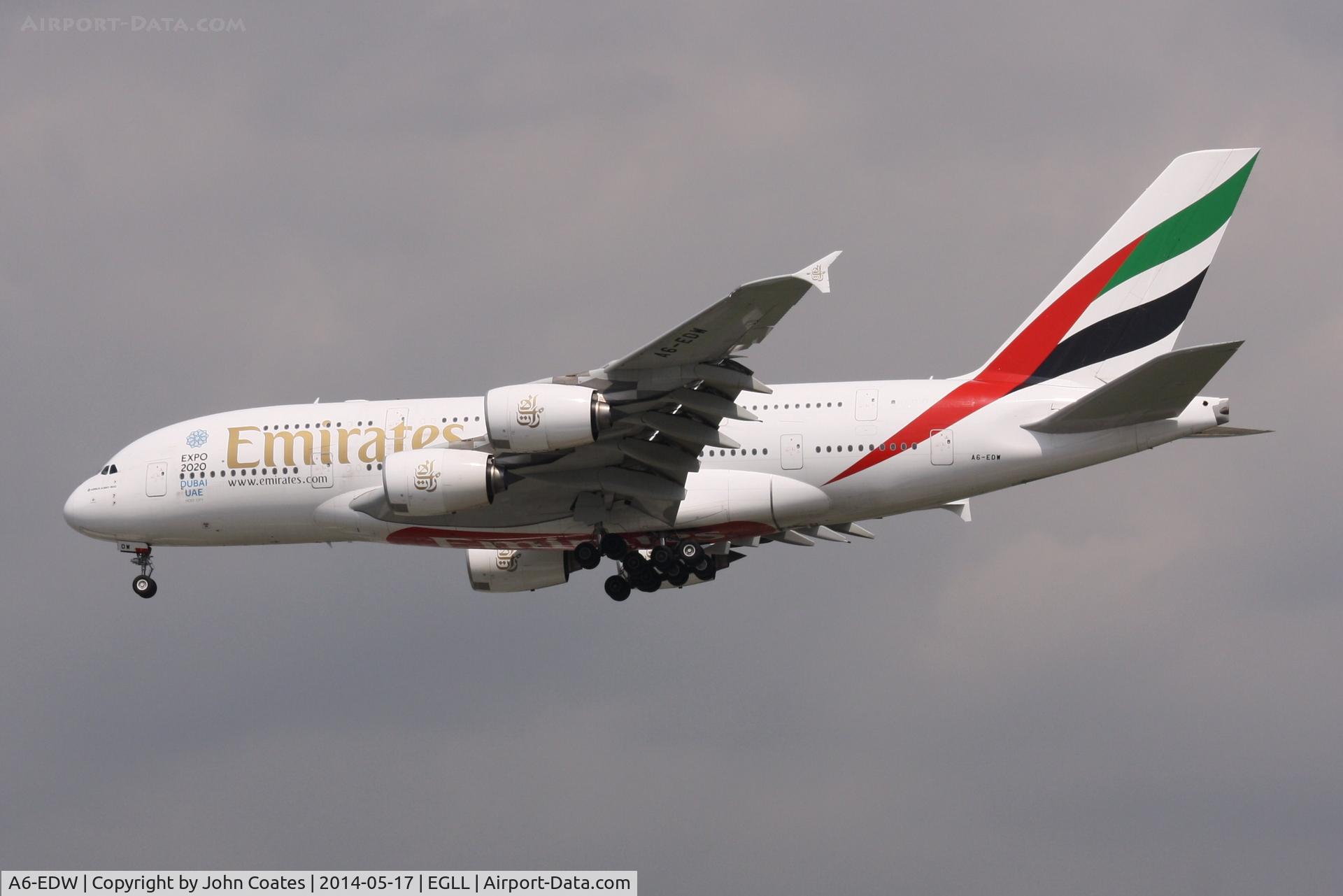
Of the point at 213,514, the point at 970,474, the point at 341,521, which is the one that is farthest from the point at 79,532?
the point at 970,474

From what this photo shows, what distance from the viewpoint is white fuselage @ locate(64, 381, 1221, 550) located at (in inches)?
1235

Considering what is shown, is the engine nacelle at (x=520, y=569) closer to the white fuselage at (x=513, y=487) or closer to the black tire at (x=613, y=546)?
the white fuselage at (x=513, y=487)

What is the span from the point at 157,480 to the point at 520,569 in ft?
24.6

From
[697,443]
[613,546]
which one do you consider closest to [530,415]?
[697,443]

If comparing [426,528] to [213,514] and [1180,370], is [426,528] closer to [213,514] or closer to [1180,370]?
[213,514]

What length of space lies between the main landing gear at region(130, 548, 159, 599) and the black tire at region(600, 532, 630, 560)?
32.4ft

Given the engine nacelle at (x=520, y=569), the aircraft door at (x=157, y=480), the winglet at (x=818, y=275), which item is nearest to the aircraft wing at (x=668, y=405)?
the winglet at (x=818, y=275)

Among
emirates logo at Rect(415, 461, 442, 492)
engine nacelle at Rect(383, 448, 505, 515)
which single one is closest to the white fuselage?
engine nacelle at Rect(383, 448, 505, 515)

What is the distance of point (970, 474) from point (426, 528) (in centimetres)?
1016

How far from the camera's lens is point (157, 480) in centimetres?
3484

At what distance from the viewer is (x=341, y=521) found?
110 ft

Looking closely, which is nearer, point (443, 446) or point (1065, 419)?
point (1065, 419)

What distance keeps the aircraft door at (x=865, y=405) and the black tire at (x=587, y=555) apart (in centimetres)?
A: 541

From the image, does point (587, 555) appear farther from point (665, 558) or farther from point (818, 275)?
point (818, 275)
